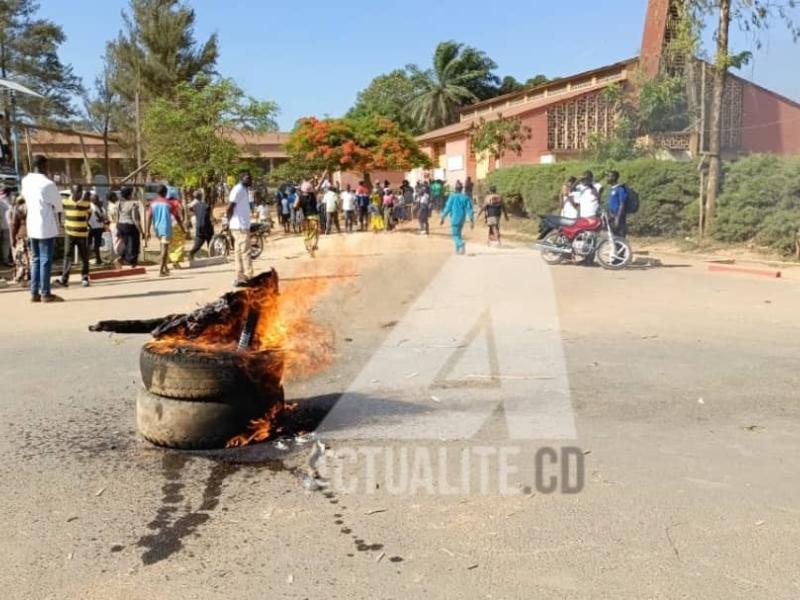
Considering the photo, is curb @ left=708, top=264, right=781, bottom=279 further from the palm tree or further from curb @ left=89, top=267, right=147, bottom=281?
the palm tree

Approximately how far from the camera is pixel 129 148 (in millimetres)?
44375

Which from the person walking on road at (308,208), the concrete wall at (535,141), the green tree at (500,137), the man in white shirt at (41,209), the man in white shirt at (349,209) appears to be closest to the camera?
the man in white shirt at (41,209)

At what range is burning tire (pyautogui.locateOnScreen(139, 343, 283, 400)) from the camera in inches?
185

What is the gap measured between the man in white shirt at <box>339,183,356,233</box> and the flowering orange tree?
9450 millimetres

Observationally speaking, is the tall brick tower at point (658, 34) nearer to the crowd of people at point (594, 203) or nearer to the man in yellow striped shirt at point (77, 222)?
the crowd of people at point (594, 203)

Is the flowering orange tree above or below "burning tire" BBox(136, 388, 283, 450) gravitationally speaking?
above

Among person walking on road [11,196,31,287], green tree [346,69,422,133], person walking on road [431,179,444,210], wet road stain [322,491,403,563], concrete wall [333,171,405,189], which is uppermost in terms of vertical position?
green tree [346,69,422,133]

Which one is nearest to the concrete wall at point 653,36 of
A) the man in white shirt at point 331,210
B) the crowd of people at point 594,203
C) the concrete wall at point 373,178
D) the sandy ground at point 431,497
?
the crowd of people at point 594,203

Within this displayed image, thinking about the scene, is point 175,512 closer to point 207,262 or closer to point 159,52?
point 207,262

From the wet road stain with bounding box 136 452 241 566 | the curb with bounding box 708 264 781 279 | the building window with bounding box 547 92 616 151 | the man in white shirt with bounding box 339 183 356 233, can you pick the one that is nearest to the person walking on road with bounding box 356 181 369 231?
the man in white shirt with bounding box 339 183 356 233

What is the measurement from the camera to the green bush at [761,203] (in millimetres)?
16188

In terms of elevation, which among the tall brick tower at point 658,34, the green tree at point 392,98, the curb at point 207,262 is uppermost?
the green tree at point 392,98

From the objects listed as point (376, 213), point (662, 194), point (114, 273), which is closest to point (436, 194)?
point (376, 213)

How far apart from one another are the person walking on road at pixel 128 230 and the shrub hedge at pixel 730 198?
12.1 m
